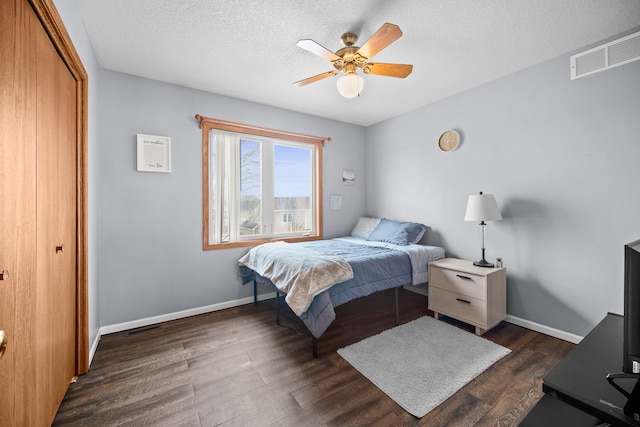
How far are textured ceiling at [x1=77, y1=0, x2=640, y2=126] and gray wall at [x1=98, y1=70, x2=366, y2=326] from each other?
0.25m

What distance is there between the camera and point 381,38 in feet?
5.88

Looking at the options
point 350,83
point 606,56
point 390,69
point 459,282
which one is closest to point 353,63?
point 350,83

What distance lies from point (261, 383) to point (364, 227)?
2743 mm

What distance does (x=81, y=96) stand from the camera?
195 cm

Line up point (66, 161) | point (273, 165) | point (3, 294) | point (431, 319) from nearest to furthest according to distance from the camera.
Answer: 1. point (3, 294)
2. point (66, 161)
3. point (431, 319)
4. point (273, 165)

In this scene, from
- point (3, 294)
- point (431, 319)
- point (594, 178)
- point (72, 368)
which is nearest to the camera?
point (3, 294)

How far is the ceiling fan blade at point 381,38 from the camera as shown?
1686 millimetres

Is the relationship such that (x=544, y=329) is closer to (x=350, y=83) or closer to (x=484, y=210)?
(x=484, y=210)

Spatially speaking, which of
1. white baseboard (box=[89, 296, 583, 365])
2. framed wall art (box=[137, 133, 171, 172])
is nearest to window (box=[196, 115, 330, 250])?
framed wall art (box=[137, 133, 171, 172])

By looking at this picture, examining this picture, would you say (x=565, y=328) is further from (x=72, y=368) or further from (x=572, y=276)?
(x=72, y=368)

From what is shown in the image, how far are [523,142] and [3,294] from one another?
376 centimetres

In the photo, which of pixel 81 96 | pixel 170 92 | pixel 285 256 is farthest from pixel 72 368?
pixel 170 92

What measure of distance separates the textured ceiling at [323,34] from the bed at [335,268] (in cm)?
182

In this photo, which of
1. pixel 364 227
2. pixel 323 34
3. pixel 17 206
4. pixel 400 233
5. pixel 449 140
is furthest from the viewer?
pixel 364 227
